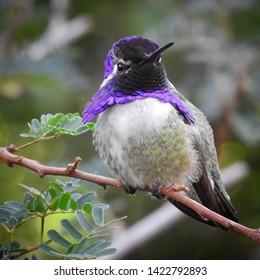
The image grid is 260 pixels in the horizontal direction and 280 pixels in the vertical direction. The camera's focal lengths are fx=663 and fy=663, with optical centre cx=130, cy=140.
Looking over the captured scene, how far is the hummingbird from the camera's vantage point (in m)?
1.45

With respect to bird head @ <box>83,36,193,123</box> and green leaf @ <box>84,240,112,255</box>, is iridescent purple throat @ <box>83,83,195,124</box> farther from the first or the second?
green leaf @ <box>84,240,112,255</box>

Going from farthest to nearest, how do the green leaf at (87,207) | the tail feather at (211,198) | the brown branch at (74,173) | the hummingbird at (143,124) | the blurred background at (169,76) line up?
the blurred background at (169,76)
the tail feather at (211,198)
the hummingbird at (143,124)
the green leaf at (87,207)
the brown branch at (74,173)

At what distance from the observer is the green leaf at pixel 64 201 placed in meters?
1.21

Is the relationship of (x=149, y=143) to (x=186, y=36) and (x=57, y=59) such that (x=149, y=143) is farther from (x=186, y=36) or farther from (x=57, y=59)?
(x=186, y=36)

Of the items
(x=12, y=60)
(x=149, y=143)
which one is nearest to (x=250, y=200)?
(x=149, y=143)

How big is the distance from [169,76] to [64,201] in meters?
1.13

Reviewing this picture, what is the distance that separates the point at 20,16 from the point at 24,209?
1.20 metres

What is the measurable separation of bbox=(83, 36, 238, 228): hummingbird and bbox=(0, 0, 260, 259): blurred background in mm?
259

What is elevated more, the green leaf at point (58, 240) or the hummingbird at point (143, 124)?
the hummingbird at point (143, 124)

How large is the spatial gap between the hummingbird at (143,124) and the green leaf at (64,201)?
9.8 inches

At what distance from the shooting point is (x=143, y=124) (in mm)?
1452

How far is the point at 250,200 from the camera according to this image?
2.04 metres

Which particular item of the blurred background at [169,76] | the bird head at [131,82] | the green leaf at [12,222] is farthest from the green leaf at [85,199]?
the blurred background at [169,76]

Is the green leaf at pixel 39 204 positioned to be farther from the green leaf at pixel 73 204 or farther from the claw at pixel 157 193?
the claw at pixel 157 193
